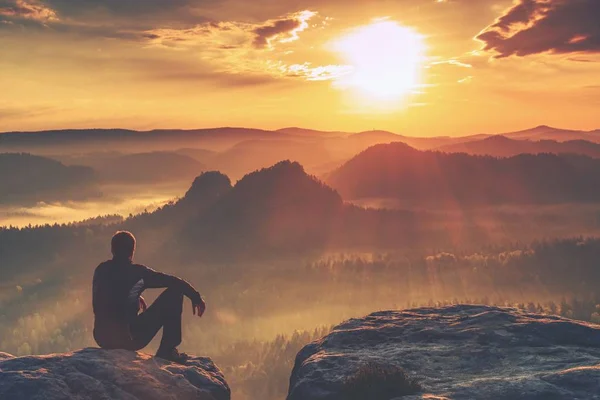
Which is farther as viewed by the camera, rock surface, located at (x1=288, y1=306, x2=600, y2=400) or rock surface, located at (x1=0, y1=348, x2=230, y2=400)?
rock surface, located at (x1=288, y1=306, x2=600, y2=400)

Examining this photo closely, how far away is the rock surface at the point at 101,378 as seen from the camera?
1393 centimetres

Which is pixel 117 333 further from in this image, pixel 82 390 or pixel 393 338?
pixel 393 338

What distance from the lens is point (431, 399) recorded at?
14172 mm

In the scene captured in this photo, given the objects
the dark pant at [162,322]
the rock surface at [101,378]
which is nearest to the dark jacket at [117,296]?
the dark pant at [162,322]

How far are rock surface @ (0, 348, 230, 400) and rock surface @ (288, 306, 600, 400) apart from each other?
3039mm

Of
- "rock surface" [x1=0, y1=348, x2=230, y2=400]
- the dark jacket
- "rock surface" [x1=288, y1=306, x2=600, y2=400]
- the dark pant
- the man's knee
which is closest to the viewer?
"rock surface" [x1=0, y1=348, x2=230, y2=400]

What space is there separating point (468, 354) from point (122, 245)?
10.0m

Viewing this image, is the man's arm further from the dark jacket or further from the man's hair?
the man's hair

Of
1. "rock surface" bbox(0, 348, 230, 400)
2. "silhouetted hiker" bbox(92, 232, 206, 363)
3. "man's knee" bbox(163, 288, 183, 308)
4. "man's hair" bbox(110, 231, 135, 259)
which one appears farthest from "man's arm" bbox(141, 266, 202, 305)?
"rock surface" bbox(0, 348, 230, 400)

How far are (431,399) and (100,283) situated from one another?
9044mm

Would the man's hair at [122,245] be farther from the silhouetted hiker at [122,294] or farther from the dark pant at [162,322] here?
the dark pant at [162,322]

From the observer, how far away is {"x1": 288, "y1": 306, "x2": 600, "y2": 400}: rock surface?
47.8ft

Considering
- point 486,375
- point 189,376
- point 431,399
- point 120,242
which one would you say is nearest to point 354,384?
point 431,399

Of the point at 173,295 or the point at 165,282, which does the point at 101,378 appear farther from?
the point at 173,295
